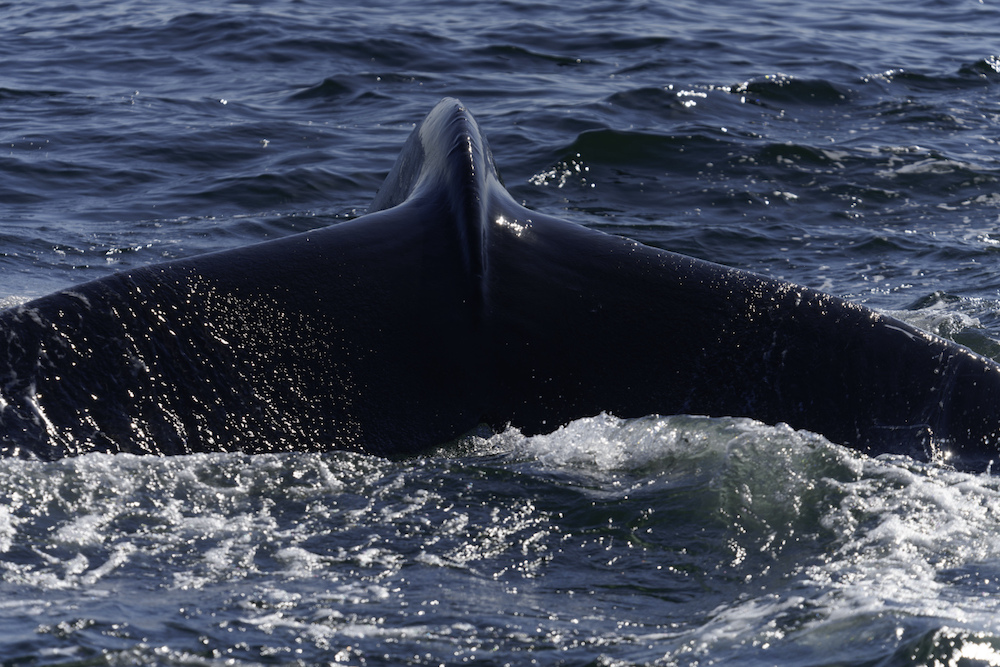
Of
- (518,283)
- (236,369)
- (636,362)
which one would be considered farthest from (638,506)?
(236,369)

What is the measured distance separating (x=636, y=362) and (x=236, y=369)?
52.8 inches

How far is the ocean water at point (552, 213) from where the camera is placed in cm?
321

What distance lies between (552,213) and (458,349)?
6.21 metres

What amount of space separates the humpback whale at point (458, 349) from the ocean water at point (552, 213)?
0.12m

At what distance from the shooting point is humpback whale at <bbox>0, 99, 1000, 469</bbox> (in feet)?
12.9

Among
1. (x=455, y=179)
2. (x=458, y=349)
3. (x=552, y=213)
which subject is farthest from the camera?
(x=552, y=213)

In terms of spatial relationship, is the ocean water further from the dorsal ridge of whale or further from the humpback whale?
the dorsal ridge of whale

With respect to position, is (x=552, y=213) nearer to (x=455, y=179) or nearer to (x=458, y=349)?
(x=455, y=179)

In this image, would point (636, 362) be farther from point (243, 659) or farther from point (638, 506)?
point (243, 659)

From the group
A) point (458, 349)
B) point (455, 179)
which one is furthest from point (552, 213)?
point (458, 349)

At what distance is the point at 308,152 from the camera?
12.2 metres

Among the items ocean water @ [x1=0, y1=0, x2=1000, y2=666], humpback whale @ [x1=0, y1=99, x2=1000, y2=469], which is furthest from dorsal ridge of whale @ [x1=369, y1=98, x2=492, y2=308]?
ocean water @ [x1=0, y1=0, x2=1000, y2=666]

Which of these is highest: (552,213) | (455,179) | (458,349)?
(455,179)

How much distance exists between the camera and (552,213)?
33.8 feet
